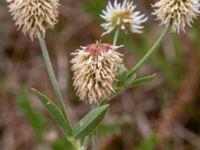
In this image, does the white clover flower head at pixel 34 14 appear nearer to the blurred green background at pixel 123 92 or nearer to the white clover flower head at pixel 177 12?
the white clover flower head at pixel 177 12

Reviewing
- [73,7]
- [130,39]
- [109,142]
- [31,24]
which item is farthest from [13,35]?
[31,24]

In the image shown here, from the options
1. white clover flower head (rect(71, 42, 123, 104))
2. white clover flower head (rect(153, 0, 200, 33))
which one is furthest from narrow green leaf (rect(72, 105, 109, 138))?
white clover flower head (rect(153, 0, 200, 33))

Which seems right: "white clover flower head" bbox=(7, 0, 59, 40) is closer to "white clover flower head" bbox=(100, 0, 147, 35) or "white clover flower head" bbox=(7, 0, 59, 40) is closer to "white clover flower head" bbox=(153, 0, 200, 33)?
"white clover flower head" bbox=(100, 0, 147, 35)

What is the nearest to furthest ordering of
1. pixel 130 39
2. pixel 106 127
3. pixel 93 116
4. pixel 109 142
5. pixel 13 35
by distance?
pixel 93 116, pixel 106 127, pixel 109 142, pixel 130 39, pixel 13 35

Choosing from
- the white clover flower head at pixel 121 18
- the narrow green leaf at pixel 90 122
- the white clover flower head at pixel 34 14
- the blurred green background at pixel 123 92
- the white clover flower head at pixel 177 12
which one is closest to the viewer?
the narrow green leaf at pixel 90 122

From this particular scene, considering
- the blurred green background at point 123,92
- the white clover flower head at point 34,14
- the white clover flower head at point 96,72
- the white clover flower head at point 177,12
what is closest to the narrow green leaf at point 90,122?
the white clover flower head at point 96,72

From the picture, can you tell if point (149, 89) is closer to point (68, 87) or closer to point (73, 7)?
point (68, 87)

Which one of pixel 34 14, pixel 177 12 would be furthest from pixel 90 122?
pixel 177 12
